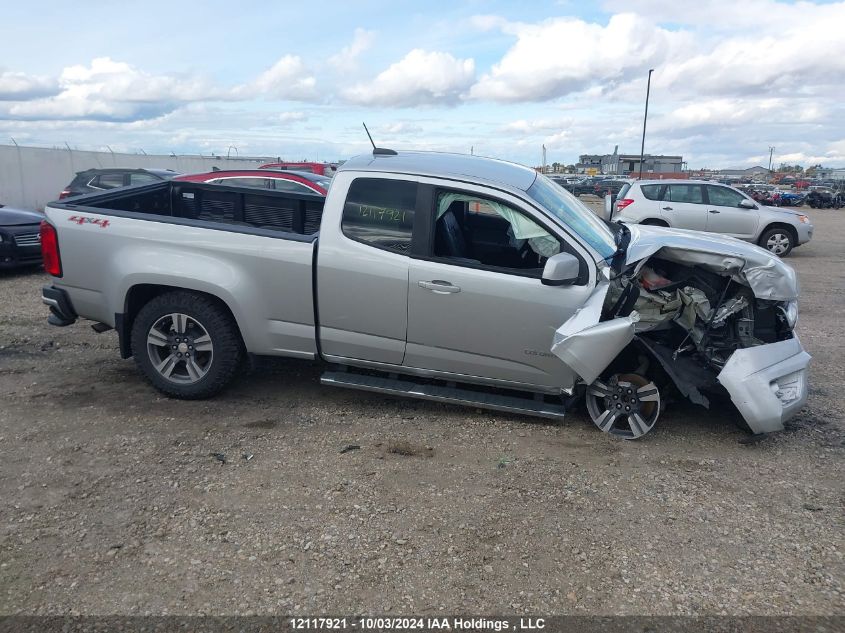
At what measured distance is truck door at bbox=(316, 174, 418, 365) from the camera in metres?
4.67

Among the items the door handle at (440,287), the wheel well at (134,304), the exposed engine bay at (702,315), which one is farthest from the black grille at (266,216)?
the exposed engine bay at (702,315)

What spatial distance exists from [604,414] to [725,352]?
932 millimetres

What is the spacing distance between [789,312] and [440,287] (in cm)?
248

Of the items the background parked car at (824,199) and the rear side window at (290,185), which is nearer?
the rear side window at (290,185)

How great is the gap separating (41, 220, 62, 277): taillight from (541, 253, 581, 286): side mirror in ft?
12.1

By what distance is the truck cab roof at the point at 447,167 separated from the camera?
187 inches

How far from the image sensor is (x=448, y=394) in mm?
4789

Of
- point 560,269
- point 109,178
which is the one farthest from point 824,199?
point 560,269

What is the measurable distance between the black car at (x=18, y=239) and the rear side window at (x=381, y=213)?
6995 mm

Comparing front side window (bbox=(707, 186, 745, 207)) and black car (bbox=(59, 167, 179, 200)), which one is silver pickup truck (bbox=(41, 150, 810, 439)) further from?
front side window (bbox=(707, 186, 745, 207))

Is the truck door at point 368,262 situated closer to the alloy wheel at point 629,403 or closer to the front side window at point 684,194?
the alloy wheel at point 629,403

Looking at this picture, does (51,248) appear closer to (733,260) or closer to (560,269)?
(560,269)

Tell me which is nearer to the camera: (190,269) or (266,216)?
(190,269)

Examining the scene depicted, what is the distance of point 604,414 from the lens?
15.5ft
